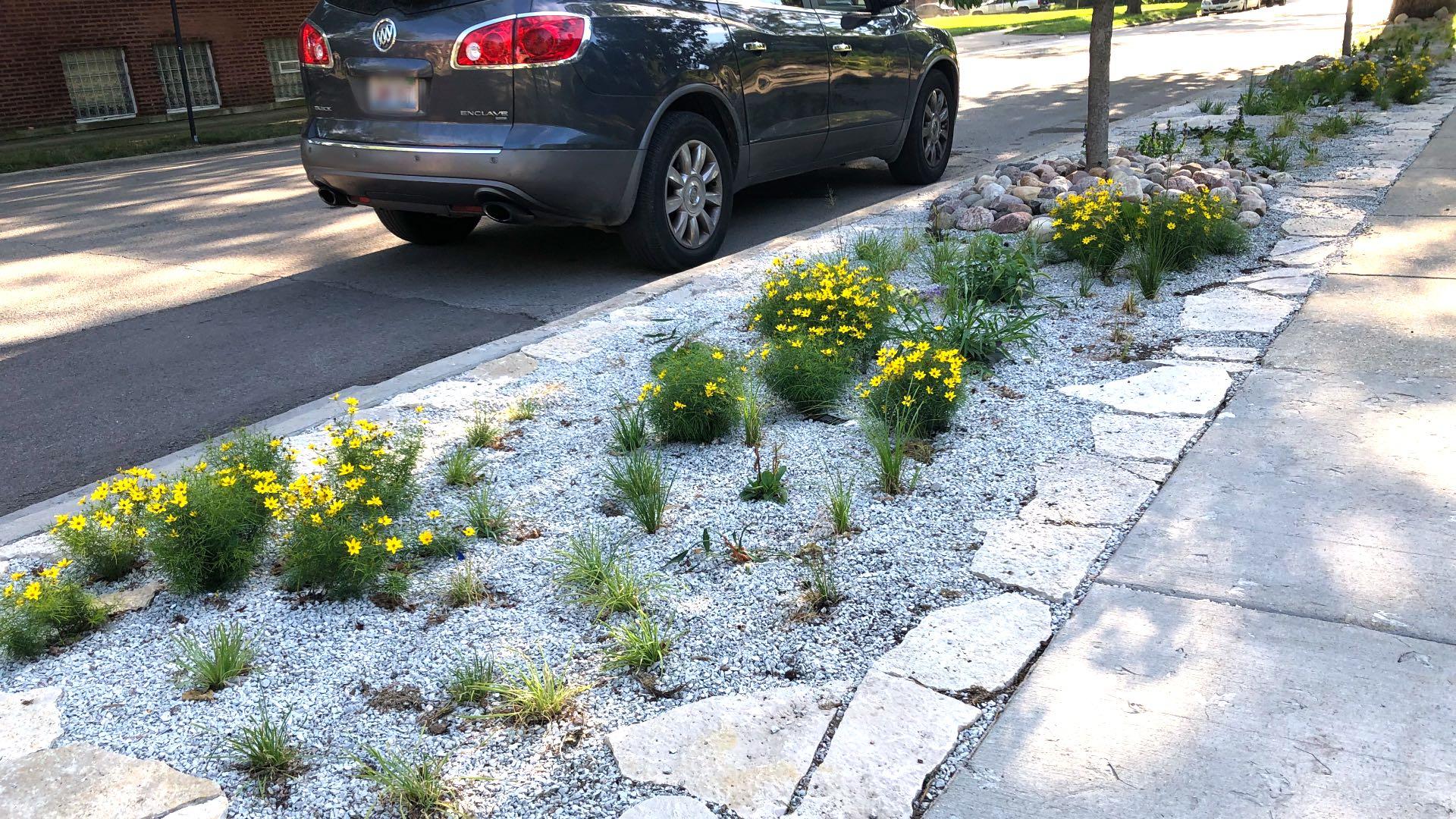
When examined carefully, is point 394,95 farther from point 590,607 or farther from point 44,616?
point 590,607

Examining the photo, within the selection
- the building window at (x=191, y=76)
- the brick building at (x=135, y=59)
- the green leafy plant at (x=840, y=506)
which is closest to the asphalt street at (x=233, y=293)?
the green leafy plant at (x=840, y=506)

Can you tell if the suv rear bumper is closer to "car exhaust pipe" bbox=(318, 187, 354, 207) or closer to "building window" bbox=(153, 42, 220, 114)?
"car exhaust pipe" bbox=(318, 187, 354, 207)

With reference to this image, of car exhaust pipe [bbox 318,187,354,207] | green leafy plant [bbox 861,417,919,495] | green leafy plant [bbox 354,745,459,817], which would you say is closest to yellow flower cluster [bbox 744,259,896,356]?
green leafy plant [bbox 861,417,919,495]

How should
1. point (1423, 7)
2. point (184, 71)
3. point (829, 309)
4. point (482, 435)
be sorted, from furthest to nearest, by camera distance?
point (1423, 7) < point (184, 71) < point (829, 309) < point (482, 435)

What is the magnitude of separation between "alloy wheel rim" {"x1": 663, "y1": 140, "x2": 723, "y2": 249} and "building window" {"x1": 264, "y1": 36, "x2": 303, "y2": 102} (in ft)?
56.6

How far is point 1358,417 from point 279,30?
21.7 metres

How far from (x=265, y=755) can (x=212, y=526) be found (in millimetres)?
951

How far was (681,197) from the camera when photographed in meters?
6.75

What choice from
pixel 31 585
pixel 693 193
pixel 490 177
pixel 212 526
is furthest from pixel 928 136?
pixel 31 585

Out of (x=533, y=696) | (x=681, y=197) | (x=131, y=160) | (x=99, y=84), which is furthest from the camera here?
(x=99, y=84)

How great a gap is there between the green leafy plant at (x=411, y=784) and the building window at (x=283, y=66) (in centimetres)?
2151

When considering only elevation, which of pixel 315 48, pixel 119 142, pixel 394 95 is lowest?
pixel 119 142

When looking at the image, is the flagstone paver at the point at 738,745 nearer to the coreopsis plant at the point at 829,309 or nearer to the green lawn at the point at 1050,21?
the coreopsis plant at the point at 829,309

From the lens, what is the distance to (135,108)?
19812mm
